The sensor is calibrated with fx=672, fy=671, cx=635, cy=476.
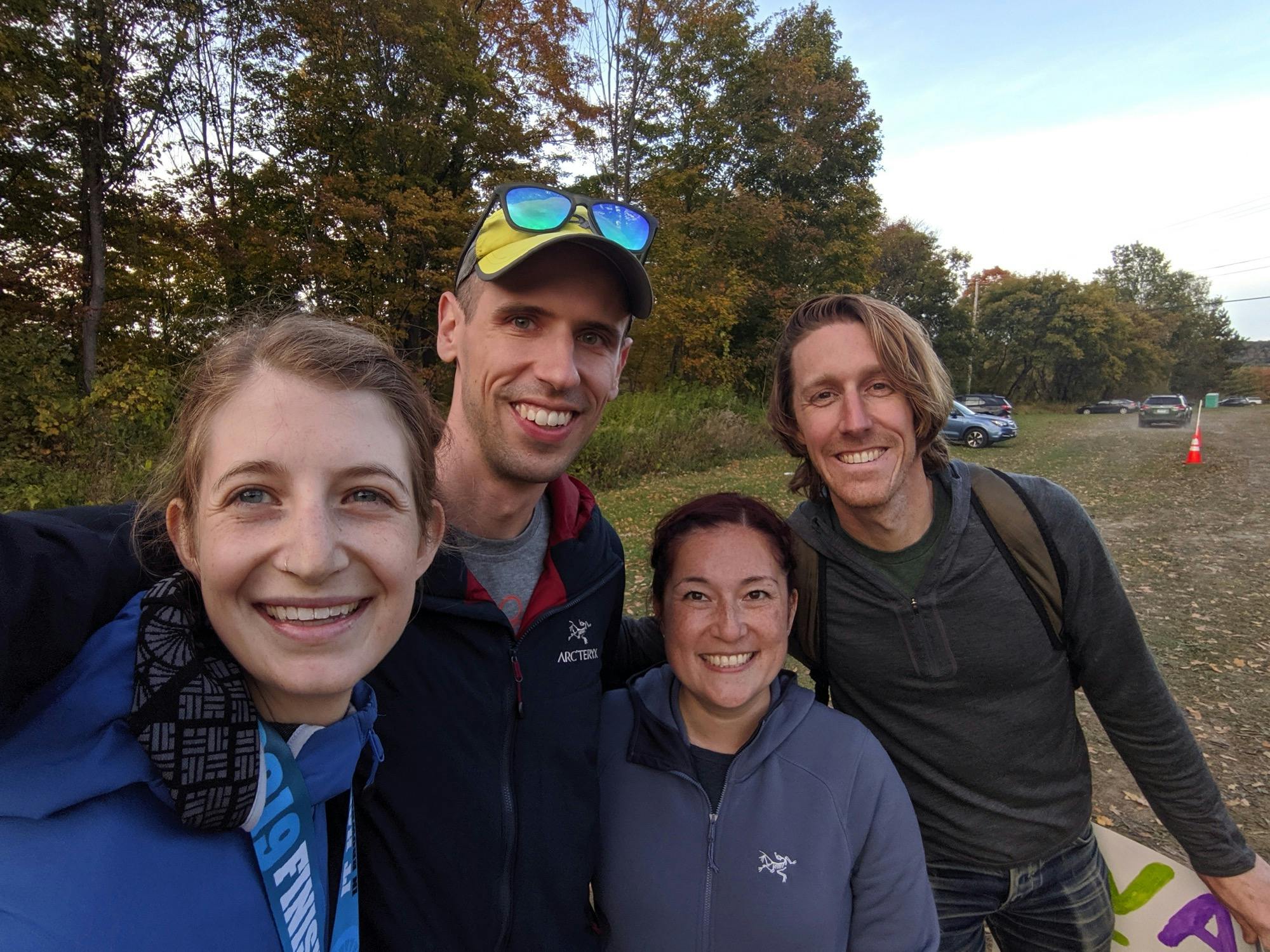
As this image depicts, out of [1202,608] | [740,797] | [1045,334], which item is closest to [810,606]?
[740,797]

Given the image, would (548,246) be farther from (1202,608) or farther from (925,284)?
(925,284)

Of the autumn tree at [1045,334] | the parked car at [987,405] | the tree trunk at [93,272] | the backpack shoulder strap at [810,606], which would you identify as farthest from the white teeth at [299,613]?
the autumn tree at [1045,334]

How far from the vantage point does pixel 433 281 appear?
1499 centimetres

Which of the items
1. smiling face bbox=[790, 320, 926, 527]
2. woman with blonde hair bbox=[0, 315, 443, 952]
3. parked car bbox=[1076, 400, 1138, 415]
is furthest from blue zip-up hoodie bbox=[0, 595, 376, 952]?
parked car bbox=[1076, 400, 1138, 415]

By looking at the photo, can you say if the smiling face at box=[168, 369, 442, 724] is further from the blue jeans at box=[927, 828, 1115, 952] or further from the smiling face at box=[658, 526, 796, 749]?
the blue jeans at box=[927, 828, 1115, 952]

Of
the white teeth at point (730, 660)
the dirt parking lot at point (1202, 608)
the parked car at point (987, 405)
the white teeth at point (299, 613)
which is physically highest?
the white teeth at point (299, 613)

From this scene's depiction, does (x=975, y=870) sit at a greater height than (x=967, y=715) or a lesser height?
lesser

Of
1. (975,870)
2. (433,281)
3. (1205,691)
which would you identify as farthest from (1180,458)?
(975,870)

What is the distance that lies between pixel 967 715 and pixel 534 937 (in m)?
1.36

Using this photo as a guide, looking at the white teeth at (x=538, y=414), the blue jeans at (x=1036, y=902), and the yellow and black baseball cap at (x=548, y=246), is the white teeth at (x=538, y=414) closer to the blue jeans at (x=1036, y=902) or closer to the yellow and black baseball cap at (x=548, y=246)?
the yellow and black baseball cap at (x=548, y=246)

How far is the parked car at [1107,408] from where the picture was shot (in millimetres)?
49188

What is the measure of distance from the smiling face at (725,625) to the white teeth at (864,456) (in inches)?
14.1

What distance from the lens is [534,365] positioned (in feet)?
6.08

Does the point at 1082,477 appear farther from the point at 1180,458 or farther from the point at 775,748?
the point at 775,748
